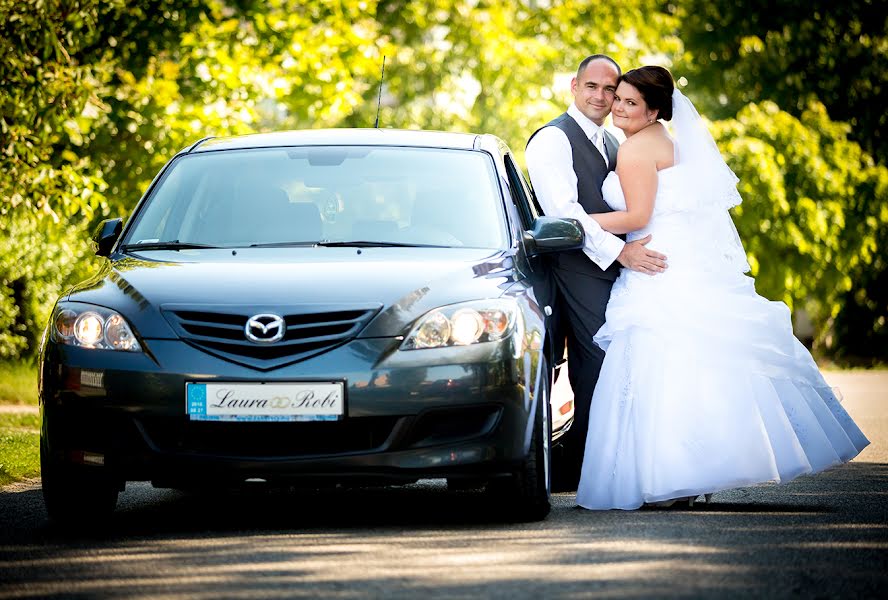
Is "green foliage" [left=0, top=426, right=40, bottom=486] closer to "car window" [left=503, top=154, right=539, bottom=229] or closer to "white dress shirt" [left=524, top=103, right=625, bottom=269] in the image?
"car window" [left=503, top=154, right=539, bottom=229]

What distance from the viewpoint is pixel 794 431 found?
7.63 meters

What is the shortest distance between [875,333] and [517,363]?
20.7 m

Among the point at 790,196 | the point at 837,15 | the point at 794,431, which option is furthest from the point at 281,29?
the point at 837,15

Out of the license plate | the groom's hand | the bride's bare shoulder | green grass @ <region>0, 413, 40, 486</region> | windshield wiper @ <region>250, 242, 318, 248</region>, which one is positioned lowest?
green grass @ <region>0, 413, 40, 486</region>

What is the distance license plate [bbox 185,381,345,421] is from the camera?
5.98m

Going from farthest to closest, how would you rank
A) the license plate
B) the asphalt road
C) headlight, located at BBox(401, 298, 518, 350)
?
headlight, located at BBox(401, 298, 518, 350), the license plate, the asphalt road

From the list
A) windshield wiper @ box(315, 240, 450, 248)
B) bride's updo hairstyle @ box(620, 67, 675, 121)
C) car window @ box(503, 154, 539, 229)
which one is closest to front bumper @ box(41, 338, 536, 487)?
windshield wiper @ box(315, 240, 450, 248)

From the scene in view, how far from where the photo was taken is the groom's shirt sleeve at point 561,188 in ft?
25.8

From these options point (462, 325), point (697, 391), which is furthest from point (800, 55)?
point (462, 325)

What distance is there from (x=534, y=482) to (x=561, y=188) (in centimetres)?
207

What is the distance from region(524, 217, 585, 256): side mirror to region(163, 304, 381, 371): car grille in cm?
129

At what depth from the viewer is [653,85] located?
801cm

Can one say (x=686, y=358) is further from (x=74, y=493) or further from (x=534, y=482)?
(x=74, y=493)

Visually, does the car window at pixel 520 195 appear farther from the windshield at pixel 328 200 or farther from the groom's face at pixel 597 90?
the groom's face at pixel 597 90
